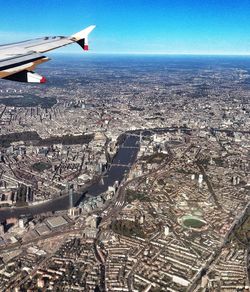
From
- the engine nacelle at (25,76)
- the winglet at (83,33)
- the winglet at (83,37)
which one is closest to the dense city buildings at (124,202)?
the winglet at (83,37)

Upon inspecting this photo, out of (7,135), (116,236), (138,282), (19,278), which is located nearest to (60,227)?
(116,236)

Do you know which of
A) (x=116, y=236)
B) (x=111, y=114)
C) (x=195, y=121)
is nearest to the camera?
(x=116, y=236)

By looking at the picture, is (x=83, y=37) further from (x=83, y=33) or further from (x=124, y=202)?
(x=124, y=202)

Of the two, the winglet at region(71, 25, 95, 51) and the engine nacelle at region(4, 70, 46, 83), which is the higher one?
the winglet at region(71, 25, 95, 51)

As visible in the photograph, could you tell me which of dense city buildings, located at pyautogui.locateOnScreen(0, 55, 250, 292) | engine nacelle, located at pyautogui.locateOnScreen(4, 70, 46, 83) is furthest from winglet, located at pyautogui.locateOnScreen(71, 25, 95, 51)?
dense city buildings, located at pyautogui.locateOnScreen(0, 55, 250, 292)

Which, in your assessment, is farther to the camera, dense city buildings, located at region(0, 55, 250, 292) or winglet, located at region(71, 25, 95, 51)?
dense city buildings, located at region(0, 55, 250, 292)

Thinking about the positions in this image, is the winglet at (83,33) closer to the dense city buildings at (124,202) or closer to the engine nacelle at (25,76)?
the engine nacelle at (25,76)

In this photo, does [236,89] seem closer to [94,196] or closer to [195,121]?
[195,121]

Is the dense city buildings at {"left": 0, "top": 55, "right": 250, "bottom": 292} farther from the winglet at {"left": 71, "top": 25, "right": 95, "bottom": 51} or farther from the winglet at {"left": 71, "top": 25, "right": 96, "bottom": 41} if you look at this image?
the winglet at {"left": 71, "top": 25, "right": 96, "bottom": 41}

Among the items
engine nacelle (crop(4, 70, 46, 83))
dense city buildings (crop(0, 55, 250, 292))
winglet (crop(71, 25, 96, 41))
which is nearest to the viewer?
engine nacelle (crop(4, 70, 46, 83))
